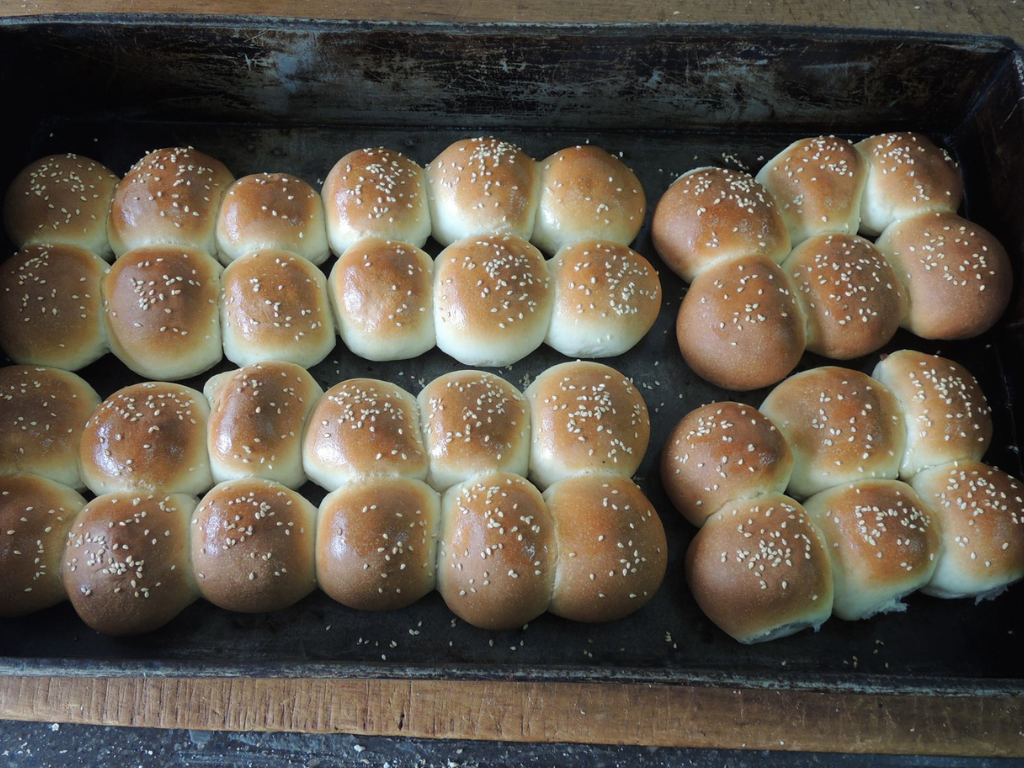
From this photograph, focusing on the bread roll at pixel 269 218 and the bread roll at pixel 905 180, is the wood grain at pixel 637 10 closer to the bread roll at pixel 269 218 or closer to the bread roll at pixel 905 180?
the bread roll at pixel 905 180

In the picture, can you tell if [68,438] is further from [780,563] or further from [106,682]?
[780,563]

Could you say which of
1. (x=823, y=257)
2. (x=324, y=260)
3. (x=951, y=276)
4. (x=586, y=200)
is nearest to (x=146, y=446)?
(x=324, y=260)

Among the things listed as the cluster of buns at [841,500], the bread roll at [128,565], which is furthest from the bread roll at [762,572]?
the bread roll at [128,565]

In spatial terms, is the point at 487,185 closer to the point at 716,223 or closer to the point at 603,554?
the point at 716,223

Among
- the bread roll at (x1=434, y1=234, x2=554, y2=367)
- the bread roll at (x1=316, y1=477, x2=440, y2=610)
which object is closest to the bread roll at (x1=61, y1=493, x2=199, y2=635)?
the bread roll at (x1=316, y1=477, x2=440, y2=610)

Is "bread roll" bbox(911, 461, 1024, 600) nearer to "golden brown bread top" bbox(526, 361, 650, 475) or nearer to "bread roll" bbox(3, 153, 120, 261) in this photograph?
"golden brown bread top" bbox(526, 361, 650, 475)
